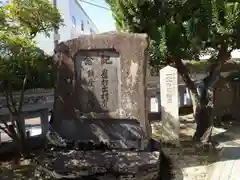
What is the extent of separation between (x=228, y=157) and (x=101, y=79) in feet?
10.4

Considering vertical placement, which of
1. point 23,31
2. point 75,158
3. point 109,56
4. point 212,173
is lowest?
point 212,173

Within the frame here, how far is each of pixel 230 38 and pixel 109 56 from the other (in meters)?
2.86

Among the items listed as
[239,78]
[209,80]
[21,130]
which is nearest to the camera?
[21,130]

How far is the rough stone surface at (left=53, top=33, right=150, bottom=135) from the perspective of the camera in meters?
5.63

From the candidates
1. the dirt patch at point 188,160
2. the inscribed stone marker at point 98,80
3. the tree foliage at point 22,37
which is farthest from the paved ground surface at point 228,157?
the tree foliage at point 22,37

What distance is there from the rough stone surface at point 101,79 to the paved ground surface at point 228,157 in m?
1.49

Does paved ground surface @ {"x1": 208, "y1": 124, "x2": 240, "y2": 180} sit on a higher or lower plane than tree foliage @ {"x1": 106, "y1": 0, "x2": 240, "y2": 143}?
lower

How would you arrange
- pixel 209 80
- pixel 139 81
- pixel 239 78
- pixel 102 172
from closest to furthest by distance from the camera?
pixel 102 172
pixel 139 81
pixel 209 80
pixel 239 78

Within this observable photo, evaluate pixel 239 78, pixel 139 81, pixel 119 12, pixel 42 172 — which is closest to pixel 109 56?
pixel 139 81

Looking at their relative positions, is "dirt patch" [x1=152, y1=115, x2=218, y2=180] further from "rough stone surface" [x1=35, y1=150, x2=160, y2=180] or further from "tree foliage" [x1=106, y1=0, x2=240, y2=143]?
"tree foliage" [x1=106, y1=0, x2=240, y2=143]

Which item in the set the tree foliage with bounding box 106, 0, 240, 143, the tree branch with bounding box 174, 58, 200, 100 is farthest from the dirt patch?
the tree foliage with bounding box 106, 0, 240, 143

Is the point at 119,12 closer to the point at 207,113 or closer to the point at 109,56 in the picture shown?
the point at 109,56

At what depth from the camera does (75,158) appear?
5340 millimetres

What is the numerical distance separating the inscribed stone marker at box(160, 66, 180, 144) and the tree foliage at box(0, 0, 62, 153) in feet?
9.16
